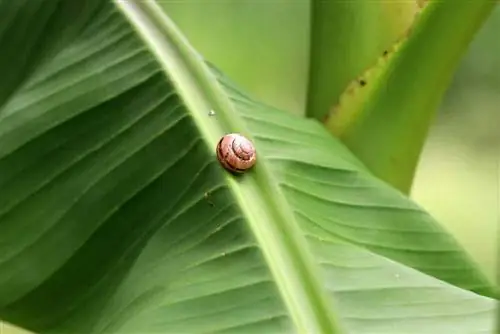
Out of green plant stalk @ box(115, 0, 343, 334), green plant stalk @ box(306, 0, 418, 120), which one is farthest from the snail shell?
green plant stalk @ box(306, 0, 418, 120)

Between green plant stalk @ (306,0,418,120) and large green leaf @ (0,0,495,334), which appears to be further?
green plant stalk @ (306,0,418,120)

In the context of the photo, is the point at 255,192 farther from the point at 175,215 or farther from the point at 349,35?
the point at 349,35

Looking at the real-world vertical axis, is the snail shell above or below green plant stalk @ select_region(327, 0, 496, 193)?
below

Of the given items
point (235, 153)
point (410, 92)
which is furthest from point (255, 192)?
point (410, 92)

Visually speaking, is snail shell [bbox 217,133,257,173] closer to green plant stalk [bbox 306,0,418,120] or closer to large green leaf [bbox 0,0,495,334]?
large green leaf [bbox 0,0,495,334]

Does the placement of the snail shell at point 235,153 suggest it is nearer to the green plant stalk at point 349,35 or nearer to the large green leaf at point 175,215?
the large green leaf at point 175,215

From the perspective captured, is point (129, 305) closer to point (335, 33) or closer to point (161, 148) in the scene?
point (161, 148)
